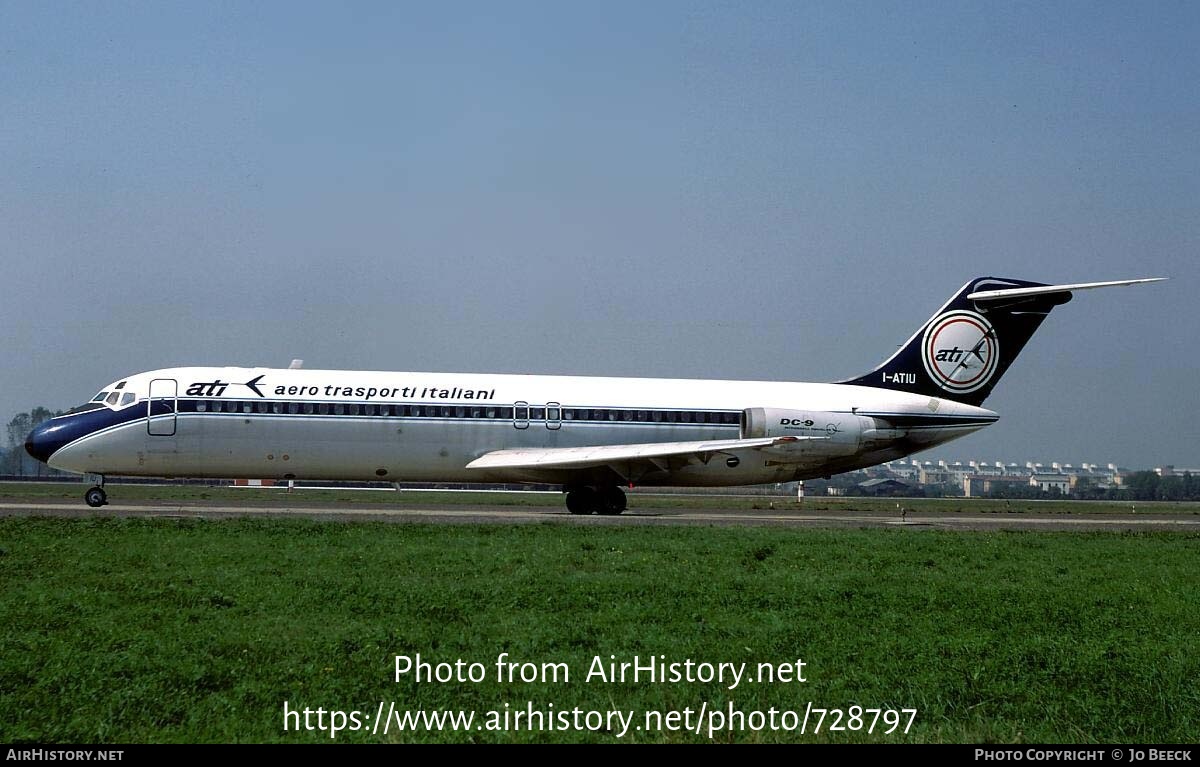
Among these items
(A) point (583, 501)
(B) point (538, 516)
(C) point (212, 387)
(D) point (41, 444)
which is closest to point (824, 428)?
(A) point (583, 501)

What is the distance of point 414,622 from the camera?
12.4 metres

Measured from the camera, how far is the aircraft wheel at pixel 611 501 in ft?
114

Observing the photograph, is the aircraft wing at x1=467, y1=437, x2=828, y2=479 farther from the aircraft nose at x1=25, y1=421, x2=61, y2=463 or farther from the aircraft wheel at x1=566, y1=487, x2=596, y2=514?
the aircraft nose at x1=25, y1=421, x2=61, y2=463

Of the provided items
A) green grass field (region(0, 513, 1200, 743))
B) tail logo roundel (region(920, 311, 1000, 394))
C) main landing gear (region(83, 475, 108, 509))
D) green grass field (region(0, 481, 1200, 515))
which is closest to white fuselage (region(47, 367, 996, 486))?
main landing gear (region(83, 475, 108, 509))

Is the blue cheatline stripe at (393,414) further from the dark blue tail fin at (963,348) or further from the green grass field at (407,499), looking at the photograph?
the green grass field at (407,499)

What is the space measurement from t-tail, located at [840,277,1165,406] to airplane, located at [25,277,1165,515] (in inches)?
1.8

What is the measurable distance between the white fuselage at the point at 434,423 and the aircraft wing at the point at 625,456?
396mm

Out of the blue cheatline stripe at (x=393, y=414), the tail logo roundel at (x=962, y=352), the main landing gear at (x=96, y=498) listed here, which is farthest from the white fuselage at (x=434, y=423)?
the tail logo roundel at (x=962, y=352)

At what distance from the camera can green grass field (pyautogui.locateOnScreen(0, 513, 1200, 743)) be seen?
9.23 meters
